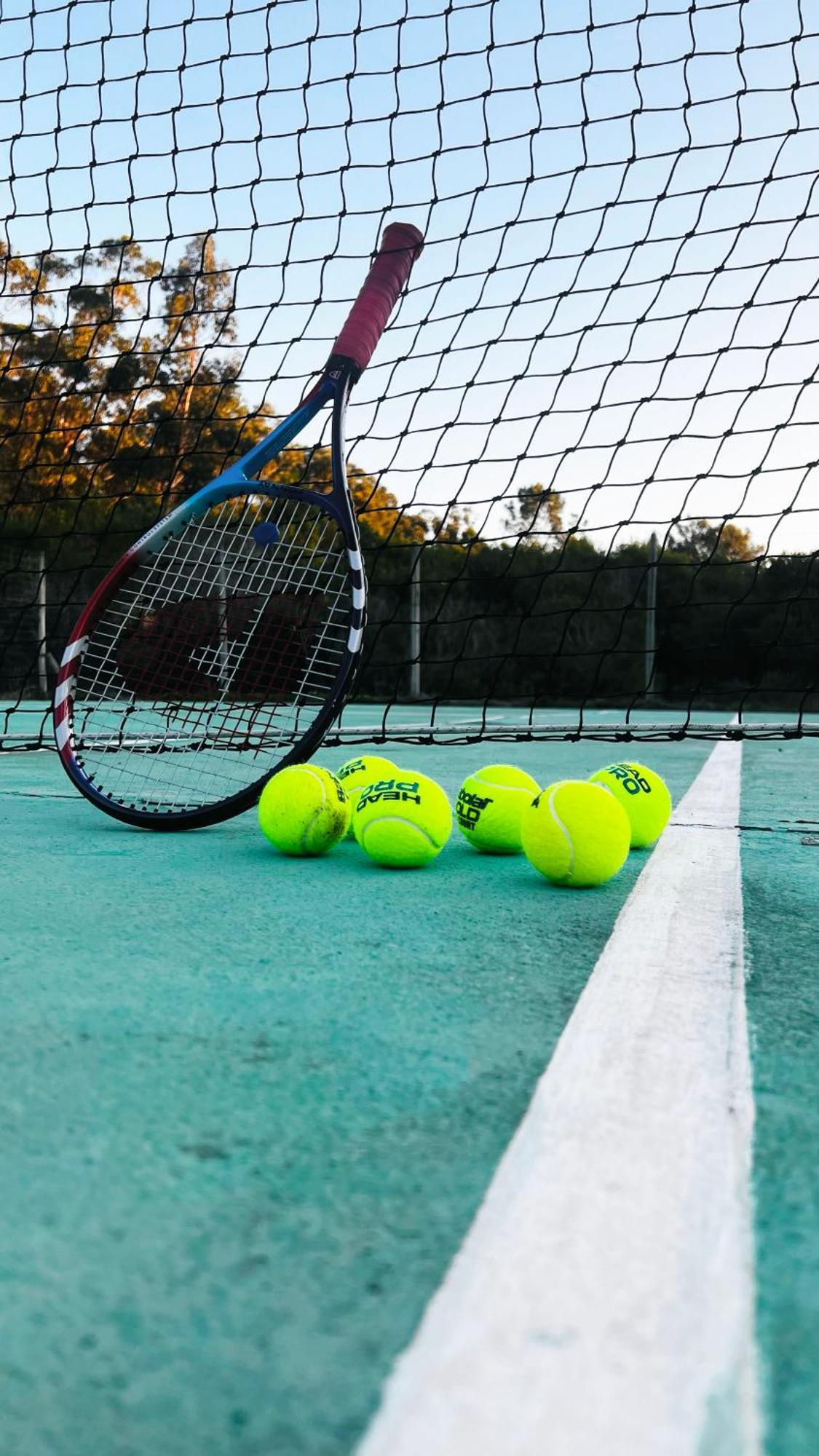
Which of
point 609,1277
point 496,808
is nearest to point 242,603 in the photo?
point 496,808

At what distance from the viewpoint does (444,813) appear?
2791 mm

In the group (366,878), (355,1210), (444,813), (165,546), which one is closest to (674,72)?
(165,546)

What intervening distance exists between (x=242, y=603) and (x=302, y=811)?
1034 mm

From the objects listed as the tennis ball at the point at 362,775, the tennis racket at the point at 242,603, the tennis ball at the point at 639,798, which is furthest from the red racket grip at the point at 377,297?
the tennis ball at the point at 639,798

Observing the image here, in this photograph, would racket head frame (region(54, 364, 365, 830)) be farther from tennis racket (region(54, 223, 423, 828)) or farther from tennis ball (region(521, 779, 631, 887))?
tennis ball (region(521, 779, 631, 887))

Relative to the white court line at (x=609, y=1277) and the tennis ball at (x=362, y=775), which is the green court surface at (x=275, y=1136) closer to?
the white court line at (x=609, y=1277)

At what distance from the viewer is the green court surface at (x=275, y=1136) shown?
28.2 inches

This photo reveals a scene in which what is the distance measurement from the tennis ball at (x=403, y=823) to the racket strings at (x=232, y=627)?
26.3 inches

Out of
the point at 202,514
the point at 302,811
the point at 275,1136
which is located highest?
the point at 202,514

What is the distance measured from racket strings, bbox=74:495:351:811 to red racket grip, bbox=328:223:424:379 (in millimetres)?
522

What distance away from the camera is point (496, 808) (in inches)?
117

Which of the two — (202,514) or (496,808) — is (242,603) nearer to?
(202,514)

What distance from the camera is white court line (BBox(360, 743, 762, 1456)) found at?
2.23 ft

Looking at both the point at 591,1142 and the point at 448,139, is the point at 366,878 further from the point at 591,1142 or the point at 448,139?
the point at 448,139
